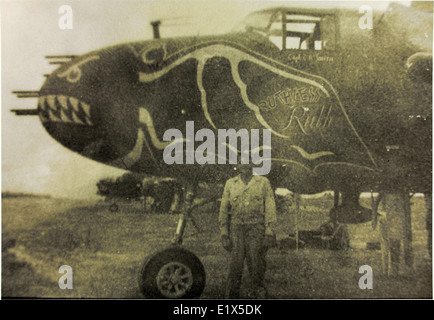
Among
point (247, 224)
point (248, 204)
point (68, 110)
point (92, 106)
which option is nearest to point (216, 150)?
→ point (248, 204)

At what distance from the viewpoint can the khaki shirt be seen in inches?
167

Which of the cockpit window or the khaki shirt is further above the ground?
the cockpit window

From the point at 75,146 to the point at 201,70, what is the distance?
1827 millimetres

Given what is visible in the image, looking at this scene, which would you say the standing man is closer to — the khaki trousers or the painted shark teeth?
Result: the khaki trousers

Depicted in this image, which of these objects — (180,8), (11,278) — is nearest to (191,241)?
(11,278)

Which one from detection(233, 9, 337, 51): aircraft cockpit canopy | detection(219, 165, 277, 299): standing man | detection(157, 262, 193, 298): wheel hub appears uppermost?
detection(233, 9, 337, 51): aircraft cockpit canopy

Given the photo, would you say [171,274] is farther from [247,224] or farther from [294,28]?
[294,28]

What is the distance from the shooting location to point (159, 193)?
4578 millimetres

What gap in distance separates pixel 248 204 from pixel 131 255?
65.7 inches

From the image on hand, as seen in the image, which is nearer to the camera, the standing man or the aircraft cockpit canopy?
the standing man

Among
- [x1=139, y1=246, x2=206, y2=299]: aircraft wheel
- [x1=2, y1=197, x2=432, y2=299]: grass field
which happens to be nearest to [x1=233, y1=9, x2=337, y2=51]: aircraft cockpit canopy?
[x1=2, y1=197, x2=432, y2=299]: grass field

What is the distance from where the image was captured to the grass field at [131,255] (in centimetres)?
442

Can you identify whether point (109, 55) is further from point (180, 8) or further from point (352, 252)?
point (352, 252)

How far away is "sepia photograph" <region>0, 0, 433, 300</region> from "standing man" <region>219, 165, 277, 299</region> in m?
0.02
